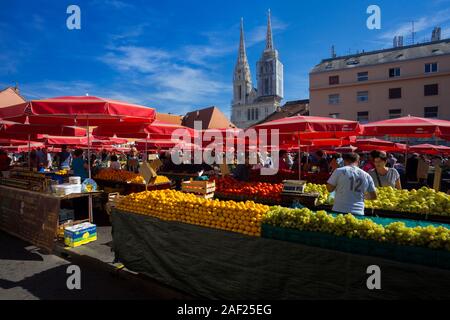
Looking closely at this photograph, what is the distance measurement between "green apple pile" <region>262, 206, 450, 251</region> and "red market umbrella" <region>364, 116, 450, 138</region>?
14.3ft

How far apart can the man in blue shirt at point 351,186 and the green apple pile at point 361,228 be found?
115 centimetres

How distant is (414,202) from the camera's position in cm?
499

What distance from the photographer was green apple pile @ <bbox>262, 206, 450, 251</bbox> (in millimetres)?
2863

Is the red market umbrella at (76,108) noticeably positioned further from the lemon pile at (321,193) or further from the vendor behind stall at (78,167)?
the lemon pile at (321,193)

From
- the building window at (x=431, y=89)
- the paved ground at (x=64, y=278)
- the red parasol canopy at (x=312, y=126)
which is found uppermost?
the building window at (x=431, y=89)

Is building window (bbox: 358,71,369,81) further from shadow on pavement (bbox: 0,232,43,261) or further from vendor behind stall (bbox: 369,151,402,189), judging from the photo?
shadow on pavement (bbox: 0,232,43,261)

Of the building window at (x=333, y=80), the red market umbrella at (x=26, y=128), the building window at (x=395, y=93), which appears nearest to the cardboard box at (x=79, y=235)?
the red market umbrella at (x=26, y=128)

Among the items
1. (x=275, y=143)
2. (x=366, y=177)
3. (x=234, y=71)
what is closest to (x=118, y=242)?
Result: (x=366, y=177)

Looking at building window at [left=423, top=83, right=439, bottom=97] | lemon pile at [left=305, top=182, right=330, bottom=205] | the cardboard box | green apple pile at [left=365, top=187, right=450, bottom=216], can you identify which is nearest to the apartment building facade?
building window at [left=423, top=83, right=439, bottom=97]

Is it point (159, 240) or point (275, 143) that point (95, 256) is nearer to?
point (159, 240)

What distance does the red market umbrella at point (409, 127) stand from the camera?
650 centimetres

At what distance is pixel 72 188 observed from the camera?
20.4ft
